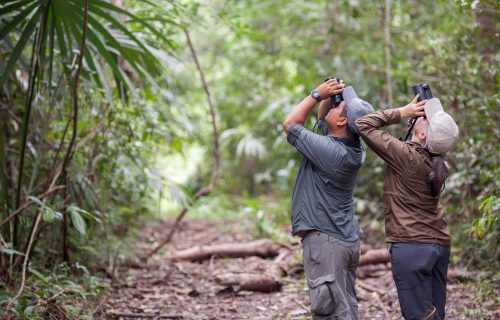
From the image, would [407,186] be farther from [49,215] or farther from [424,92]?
[49,215]

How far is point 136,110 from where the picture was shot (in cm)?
559

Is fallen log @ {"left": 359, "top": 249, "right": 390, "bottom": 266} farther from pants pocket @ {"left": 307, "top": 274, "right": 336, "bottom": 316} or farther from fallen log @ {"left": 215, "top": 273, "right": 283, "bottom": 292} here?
pants pocket @ {"left": 307, "top": 274, "right": 336, "bottom": 316}

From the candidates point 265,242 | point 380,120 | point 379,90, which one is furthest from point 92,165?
point 379,90

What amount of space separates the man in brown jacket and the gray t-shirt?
0.20 meters

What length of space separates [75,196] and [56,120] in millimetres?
828

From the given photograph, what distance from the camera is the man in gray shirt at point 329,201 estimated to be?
10.7ft

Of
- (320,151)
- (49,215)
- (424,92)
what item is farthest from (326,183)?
(49,215)

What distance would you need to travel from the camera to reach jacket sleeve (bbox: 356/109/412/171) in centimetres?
315

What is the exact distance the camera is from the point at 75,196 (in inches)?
208

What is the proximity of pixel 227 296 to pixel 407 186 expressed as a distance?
8.85ft

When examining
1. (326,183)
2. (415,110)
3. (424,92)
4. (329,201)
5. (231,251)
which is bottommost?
(231,251)

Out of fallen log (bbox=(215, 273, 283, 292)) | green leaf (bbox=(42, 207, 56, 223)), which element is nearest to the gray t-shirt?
green leaf (bbox=(42, 207, 56, 223))

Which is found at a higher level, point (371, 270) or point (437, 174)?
point (437, 174)

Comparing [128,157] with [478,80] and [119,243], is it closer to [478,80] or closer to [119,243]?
[119,243]
